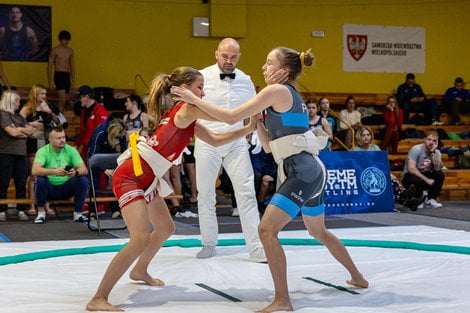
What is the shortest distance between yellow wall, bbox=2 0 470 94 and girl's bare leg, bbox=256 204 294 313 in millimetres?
11732

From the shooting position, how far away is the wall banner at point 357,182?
10.4 m

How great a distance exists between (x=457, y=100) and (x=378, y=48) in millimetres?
2263

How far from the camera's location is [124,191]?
14.7 feet

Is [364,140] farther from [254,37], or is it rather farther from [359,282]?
[254,37]

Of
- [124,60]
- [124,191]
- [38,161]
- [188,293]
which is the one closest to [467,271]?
[188,293]

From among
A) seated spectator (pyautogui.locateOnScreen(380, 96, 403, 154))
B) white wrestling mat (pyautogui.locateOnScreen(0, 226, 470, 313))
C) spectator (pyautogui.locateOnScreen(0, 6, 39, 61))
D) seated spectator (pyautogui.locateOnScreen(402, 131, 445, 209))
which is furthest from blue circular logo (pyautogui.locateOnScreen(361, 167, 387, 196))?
spectator (pyautogui.locateOnScreen(0, 6, 39, 61))

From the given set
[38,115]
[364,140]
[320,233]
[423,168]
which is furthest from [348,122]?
[320,233]

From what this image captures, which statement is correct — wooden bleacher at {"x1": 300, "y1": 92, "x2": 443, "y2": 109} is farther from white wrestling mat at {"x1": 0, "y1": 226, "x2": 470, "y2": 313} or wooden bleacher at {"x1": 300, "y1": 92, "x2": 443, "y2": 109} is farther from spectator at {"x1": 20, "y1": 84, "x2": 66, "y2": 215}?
white wrestling mat at {"x1": 0, "y1": 226, "x2": 470, "y2": 313}

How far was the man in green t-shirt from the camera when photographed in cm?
905

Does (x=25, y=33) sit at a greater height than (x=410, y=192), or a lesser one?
greater

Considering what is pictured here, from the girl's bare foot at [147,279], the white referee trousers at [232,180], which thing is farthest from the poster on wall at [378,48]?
the girl's bare foot at [147,279]

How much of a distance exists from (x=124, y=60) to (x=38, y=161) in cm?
716

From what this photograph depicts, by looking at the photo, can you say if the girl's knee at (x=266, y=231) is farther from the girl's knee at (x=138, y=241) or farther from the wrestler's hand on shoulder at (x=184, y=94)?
the wrestler's hand on shoulder at (x=184, y=94)

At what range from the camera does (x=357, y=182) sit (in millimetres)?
10523
